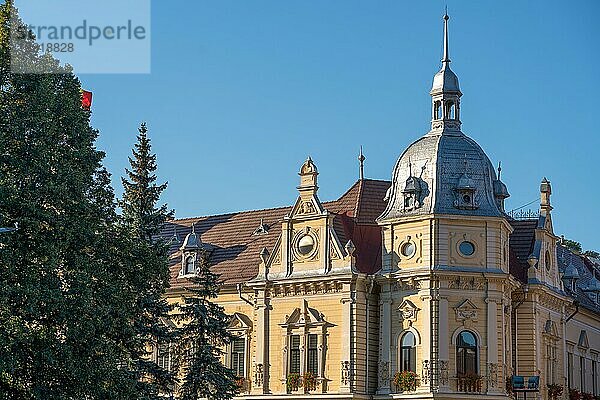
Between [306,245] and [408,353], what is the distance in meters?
7.56

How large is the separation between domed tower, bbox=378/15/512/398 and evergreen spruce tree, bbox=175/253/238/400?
8.22m

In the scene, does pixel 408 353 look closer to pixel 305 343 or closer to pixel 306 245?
pixel 305 343

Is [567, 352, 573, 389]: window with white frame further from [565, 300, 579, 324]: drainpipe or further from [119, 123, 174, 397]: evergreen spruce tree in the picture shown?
[119, 123, 174, 397]: evergreen spruce tree

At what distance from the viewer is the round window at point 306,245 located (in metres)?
62.7

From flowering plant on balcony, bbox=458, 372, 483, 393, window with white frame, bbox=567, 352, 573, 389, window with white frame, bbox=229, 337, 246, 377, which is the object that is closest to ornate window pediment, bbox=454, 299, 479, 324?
flowering plant on balcony, bbox=458, 372, 483, 393

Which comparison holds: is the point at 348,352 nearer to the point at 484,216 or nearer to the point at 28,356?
the point at 484,216

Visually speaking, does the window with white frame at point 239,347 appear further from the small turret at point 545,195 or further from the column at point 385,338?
the small turret at point 545,195

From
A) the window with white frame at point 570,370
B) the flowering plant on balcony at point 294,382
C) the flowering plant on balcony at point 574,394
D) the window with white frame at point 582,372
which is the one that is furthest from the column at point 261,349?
Result: the window with white frame at point 582,372

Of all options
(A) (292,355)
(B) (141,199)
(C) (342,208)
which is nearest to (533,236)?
(C) (342,208)

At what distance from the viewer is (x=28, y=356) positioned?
39625mm

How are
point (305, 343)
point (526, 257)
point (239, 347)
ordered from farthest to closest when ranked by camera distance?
point (526, 257) < point (239, 347) < point (305, 343)

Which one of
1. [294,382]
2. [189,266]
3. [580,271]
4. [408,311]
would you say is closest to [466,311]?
[408,311]

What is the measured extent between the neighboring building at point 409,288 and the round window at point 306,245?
0.11 metres

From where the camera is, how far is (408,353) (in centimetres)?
5978
